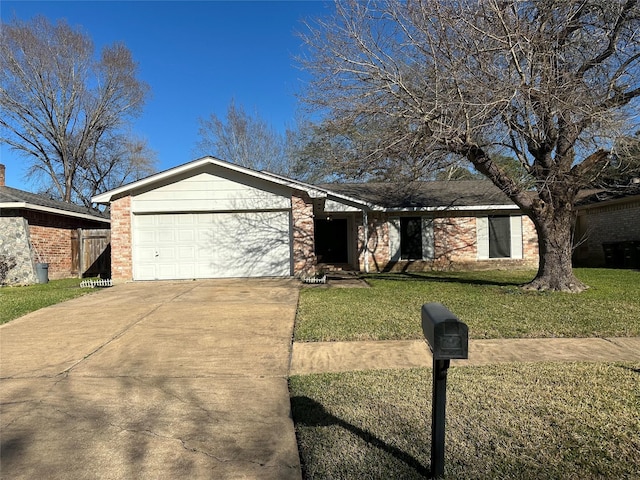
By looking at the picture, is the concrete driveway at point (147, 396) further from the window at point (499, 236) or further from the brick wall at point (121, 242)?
the window at point (499, 236)

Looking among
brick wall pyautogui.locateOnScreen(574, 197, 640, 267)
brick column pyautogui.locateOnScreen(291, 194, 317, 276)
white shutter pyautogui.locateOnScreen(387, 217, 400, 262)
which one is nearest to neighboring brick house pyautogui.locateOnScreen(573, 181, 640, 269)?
brick wall pyautogui.locateOnScreen(574, 197, 640, 267)

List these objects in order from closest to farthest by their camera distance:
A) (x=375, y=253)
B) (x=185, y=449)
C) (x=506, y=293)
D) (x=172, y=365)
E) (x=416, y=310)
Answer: (x=185, y=449), (x=172, y=365), (x=416, y=310), (x=506, y=293), (x=375, y=253)

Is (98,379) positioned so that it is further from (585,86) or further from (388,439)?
(585,86)

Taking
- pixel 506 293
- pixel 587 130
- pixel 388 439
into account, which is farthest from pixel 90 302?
pixel 587 130

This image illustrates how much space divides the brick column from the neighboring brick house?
10.3 m

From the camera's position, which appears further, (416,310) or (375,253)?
(375,253)

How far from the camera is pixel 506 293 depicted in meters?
9.73

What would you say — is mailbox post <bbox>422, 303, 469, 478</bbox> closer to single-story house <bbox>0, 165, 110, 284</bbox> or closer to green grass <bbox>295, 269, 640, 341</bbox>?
green grass <bbox>295, 269, 640, 341</bbox>

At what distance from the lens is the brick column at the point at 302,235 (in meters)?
12.7

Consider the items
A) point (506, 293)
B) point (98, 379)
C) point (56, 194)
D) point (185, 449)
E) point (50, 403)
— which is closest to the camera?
point (185, 449)

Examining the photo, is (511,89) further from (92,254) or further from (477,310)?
(92,254)

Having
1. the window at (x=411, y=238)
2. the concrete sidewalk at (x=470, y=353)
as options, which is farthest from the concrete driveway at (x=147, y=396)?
the window at (x=411, y=238)

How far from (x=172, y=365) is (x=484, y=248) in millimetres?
14032

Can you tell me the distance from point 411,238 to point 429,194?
2.34m
